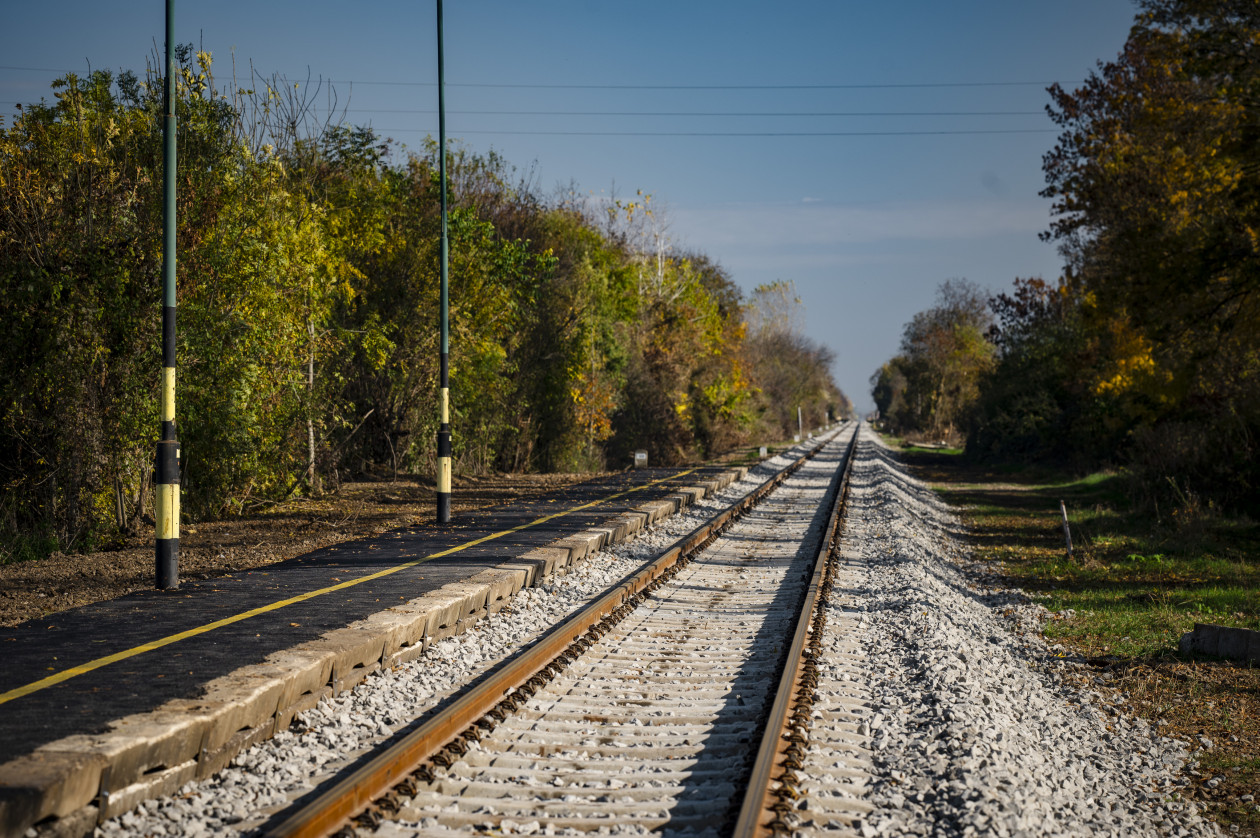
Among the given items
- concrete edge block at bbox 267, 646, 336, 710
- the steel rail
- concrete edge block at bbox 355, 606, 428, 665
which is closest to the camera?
the steel rail

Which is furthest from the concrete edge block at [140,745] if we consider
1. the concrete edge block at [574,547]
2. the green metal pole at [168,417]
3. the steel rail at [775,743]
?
the concrete edge block at [574,547]

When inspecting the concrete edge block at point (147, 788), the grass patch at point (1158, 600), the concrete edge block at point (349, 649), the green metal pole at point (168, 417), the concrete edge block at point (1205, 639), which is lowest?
the grass patch at point (1158, 600)

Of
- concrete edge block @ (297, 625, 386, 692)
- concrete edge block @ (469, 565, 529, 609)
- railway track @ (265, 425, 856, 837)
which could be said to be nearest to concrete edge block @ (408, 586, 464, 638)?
concrete edge block @ (469, 565, 529, 609)

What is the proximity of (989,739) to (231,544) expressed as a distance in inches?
457

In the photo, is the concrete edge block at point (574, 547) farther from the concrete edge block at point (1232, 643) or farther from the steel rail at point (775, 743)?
the concrete edge block at point (1232, 643)

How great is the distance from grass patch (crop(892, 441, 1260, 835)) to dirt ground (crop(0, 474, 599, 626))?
31.6 ft

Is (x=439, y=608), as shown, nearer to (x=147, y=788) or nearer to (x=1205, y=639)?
(x=147, y=788)

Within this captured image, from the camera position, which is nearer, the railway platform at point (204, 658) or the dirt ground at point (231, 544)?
the railway platform at point (204, 658)

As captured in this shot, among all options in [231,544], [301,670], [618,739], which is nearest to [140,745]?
[301,670]

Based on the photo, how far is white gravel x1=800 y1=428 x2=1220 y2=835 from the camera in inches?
207

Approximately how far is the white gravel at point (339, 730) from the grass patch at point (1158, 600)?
5055 mm

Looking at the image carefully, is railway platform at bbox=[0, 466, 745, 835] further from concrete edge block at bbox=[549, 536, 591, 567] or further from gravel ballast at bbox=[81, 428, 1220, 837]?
gravel ballast at bbox=[81, 428, 1220, 837]

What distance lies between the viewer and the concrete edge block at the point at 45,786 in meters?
4.44

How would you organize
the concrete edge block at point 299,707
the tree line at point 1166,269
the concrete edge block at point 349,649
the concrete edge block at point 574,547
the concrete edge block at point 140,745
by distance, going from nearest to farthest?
the concrete edge block at point 140,745 < the concrete edge block at point 299,707 < the concrete edge block at point 349,649 < the concrete edge block at point 574,547 < the tree line at point 1166,269
